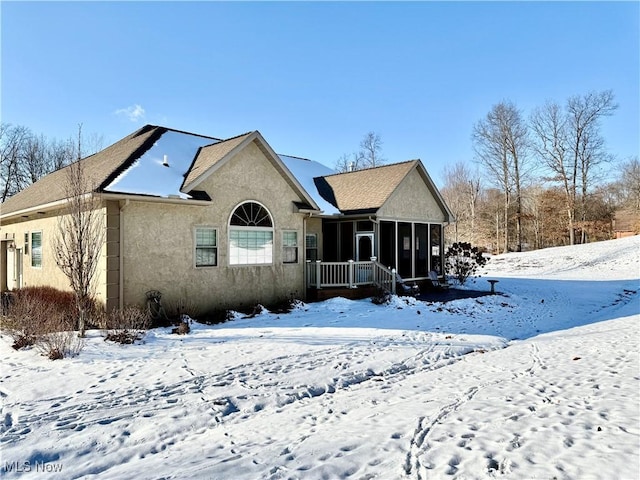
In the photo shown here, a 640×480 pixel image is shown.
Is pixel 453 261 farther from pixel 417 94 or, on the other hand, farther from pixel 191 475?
pixel 191 475

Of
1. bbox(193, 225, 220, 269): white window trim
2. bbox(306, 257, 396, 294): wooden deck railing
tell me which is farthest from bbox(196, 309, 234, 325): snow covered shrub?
bbox(306, 257, 396, 294): wooden deck railing

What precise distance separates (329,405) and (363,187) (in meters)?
13.8

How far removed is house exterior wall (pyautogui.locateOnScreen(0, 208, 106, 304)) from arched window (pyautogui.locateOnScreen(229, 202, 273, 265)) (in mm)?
3692

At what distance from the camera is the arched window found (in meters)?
12.9

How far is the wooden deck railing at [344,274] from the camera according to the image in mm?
14867

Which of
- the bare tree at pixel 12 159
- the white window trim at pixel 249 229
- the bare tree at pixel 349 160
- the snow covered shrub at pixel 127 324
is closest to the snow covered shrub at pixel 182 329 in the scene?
the snow covered shrub at pixel 127 324

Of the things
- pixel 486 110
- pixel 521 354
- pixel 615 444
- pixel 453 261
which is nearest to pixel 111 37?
pixel 521 354

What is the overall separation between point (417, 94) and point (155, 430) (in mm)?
22046

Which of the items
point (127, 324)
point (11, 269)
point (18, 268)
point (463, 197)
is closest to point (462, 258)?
point (127, 324)

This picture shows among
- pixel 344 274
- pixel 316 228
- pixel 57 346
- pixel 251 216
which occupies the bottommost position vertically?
pixel 57 346

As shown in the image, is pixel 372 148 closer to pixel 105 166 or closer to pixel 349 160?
pixel 349 160

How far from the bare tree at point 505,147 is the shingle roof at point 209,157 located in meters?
33.5

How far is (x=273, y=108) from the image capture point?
2220 centimetres

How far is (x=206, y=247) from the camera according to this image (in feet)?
40.3
